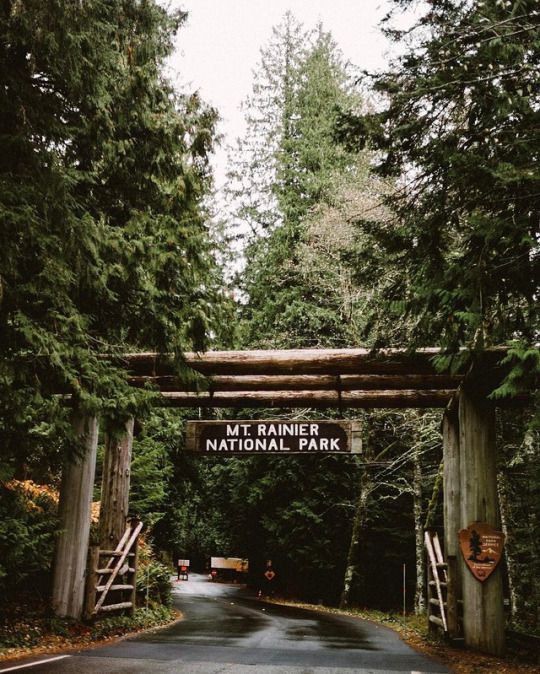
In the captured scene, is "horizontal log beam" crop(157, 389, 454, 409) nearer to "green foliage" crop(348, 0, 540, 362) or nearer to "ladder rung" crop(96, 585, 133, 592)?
"ladder rung" crop(96, 585, 133, 592)

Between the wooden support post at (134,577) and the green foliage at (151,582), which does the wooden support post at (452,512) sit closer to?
the wooden support post at (134,577)

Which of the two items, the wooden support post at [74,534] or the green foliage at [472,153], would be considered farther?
the wooden support post at [74,534]

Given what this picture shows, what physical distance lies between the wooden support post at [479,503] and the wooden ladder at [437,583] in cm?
93

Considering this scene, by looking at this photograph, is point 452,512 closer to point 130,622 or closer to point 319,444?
point 319,444

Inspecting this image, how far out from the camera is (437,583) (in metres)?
10.9

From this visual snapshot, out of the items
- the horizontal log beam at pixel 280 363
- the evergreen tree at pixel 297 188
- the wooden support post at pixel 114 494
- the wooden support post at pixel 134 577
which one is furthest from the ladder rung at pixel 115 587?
the evergreen tree at pixel 297 188

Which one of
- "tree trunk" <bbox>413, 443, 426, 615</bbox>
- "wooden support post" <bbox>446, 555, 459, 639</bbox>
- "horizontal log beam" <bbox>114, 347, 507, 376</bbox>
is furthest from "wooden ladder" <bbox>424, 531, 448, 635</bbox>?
"tree trunk" <bbox>413, 443, 426, 615</bbox>

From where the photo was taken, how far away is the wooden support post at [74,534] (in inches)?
391

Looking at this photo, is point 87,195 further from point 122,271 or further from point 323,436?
point 323,436

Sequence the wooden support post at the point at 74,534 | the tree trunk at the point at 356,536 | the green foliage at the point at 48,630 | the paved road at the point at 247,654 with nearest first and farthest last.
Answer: the paved road at the point at 247,654
the green foliage at the point at 48,630
the wooden support post at the point at 74,534
the tree trunk at the point at 356,536

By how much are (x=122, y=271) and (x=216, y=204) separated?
829 inches

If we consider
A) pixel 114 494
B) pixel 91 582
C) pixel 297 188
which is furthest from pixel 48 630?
pixel 297 188

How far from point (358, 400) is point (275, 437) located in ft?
5.36

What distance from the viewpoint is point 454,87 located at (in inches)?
241
